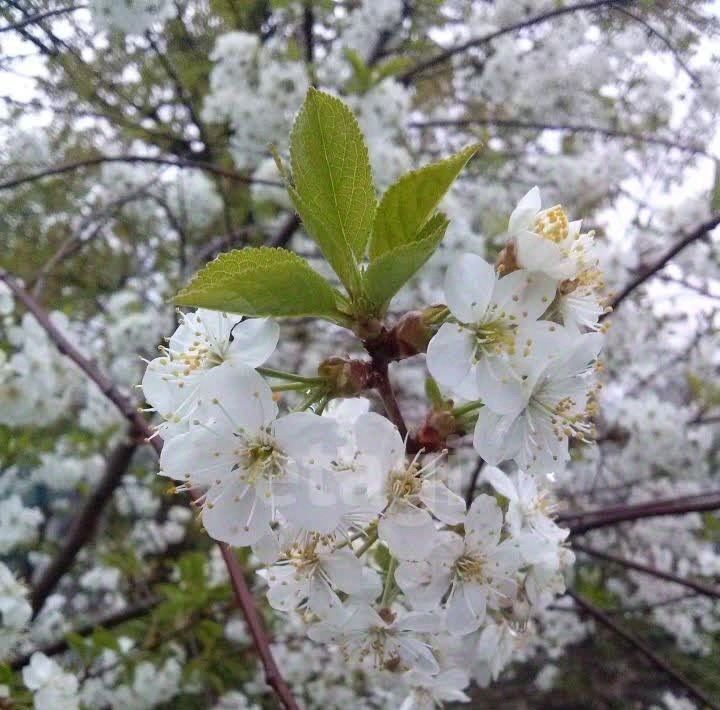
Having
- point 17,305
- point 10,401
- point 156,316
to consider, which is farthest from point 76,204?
point 10,401

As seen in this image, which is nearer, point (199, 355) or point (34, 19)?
point (199, 355)

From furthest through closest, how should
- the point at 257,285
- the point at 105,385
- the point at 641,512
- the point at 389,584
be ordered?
the point at 105,385
the point at 641,512
the point at 389,584
the point at 257,285

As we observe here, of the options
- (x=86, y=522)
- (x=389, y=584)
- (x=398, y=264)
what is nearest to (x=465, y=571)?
(x=389, y=584)

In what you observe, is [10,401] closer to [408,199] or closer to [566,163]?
[408,199]

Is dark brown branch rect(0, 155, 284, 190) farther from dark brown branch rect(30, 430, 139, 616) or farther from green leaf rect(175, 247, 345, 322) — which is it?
green leaf rect(175, 247, 345, 322)

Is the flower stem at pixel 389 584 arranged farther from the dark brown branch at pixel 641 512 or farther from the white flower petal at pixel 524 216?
the dark brown branch at pixel 641 512

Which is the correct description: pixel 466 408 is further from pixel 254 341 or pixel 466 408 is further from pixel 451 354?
pixel 254 341
